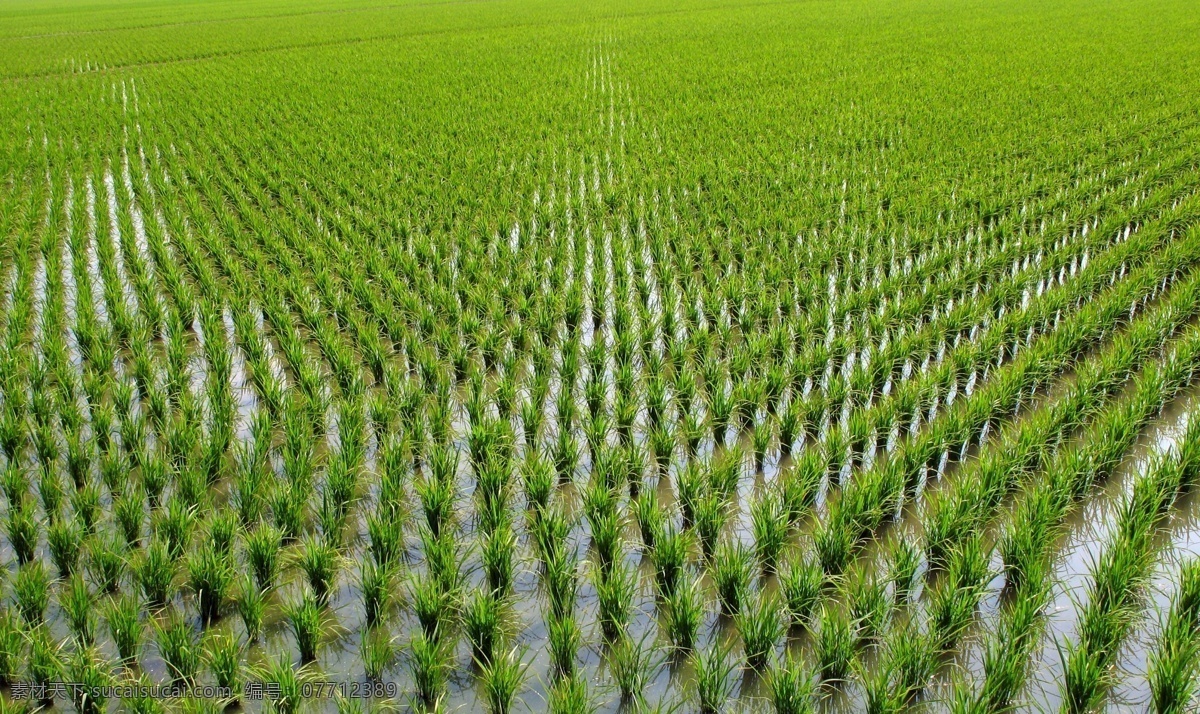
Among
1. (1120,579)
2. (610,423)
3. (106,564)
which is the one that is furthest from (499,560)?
(1120,579)

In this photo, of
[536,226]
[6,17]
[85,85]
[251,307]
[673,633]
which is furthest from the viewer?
[6,17]

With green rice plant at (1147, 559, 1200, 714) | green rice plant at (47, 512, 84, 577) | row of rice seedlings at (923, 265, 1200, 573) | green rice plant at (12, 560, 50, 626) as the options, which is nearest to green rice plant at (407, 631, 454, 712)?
green rice plant at (12, 560, 50, 626)

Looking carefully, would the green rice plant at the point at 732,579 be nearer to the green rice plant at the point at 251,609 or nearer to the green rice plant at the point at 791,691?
the green rice plant at the point at 791,691

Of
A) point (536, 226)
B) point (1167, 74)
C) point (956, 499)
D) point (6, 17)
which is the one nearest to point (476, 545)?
point (956, 499)

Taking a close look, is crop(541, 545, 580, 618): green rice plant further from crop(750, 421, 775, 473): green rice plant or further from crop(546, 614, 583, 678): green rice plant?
crop(750, 421, 775, 473): green rice plant

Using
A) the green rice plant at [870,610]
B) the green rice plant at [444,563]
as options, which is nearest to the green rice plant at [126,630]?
the green rice plant at [444,563]

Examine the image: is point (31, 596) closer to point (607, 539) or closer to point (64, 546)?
point (64, 546)

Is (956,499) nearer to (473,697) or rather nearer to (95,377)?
(473,697)
